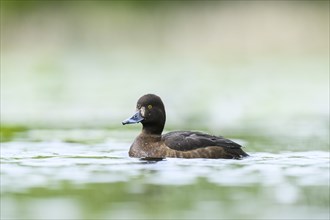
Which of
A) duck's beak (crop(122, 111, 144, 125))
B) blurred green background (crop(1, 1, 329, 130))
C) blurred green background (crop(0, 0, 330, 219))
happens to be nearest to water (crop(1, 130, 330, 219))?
blurred green background (crop(0, 0, 330, 219))

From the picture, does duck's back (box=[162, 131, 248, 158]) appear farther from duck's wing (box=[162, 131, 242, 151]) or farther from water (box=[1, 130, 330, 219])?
water (box=[1, 130, 330, 219])

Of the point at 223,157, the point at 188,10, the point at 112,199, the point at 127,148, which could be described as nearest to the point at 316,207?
the point at 112,199

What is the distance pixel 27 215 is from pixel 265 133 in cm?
674

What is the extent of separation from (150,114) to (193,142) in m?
0.95

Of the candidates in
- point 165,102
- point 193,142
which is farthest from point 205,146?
point 165,102

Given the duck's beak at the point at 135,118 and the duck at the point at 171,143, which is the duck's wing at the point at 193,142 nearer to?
the duck at the point at 171,143

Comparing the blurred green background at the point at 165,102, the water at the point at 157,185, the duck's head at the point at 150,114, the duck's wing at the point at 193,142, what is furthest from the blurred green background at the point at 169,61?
the water at the point at 157,185

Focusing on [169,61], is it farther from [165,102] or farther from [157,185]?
[157,185]

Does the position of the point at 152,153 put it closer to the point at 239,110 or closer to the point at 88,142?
the point at 88,142

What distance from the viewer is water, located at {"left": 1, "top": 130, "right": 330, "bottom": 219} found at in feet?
29.4

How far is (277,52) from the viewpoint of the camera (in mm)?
28359

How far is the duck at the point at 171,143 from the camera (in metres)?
12.2

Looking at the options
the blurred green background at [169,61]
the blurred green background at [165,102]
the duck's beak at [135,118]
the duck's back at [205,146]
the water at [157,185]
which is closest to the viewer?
the water at [157,185]

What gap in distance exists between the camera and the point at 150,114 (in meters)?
13.0
